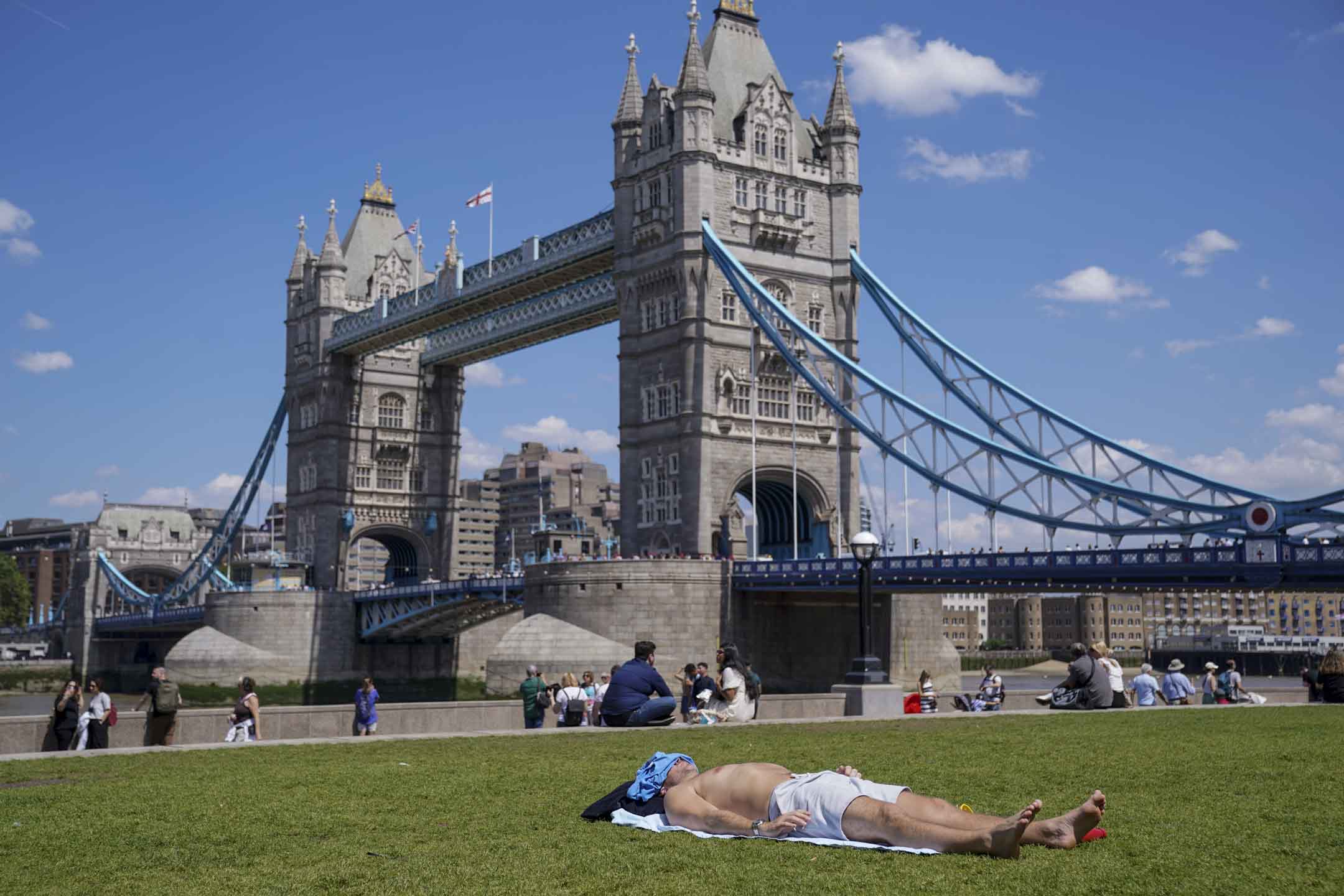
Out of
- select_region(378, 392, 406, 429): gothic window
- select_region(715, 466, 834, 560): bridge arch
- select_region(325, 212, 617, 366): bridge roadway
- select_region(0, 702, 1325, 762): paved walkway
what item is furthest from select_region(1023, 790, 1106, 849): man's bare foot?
select_region(378, 392, 406, 429): gothic window

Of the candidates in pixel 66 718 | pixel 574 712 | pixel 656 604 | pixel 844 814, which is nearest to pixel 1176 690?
pixel 574 712

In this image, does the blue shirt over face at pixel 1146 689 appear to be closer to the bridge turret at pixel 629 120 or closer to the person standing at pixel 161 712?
the person standing at pixel 161 712

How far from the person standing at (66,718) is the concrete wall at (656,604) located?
37.4 m

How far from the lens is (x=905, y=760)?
53.0 ft

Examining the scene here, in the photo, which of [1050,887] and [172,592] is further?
[172,592]

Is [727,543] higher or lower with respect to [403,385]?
lower

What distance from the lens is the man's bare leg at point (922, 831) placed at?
31.0ft

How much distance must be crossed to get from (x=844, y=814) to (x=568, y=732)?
40.8 feet

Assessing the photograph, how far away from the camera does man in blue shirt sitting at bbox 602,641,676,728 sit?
18891 mm

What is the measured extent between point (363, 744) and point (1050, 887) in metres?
12.7

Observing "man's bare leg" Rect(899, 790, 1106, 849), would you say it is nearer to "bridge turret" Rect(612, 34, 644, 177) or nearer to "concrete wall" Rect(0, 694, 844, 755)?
"concrete wall" Rect(0, 694, 844, 755)

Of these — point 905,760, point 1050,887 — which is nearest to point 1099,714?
point 905,760

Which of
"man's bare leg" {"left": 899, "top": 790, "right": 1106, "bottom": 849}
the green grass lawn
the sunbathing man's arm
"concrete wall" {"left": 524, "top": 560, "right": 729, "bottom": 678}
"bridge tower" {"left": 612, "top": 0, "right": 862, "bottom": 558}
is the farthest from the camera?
"bridge tower" {"left": 612, "top": 0, "right": 862, "bottom": 558}

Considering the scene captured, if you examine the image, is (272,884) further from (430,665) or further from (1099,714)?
(430,665)
